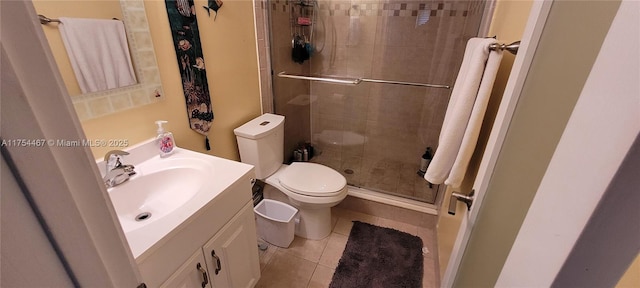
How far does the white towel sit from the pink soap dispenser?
0.71 feet

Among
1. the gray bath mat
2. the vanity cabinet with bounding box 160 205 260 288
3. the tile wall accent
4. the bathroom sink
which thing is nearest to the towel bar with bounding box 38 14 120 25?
the tile wall accent

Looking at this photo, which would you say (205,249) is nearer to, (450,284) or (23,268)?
(23,268)

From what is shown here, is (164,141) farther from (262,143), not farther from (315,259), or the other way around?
(315,259)

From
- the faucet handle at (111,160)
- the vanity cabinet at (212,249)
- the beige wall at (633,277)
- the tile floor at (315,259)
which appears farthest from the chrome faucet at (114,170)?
the beige wall at (633,277)

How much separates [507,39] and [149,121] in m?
1.51

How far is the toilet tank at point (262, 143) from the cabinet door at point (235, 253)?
53 cm

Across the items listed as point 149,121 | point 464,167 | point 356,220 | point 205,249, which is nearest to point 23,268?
point 205,249

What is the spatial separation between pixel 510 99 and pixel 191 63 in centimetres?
132

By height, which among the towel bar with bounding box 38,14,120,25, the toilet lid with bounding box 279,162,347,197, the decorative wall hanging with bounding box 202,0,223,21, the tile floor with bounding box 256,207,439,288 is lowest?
the tile floor with bounding box 256,207,439,288

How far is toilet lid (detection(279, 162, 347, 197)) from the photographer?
1.64m

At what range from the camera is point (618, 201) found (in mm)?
244

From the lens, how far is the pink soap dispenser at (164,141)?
3.80ft

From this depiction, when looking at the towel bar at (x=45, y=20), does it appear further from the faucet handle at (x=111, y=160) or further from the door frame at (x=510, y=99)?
the door frame at (x=510, y=99)

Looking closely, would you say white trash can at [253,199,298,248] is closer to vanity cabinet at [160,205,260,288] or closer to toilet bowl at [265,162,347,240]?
toilet bowl at [265,162,347,240]
